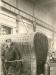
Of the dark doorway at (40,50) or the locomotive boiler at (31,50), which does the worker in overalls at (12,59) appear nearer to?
the locomotive boiler at (31,50)

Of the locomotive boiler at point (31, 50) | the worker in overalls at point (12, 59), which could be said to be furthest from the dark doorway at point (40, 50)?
the worker in overalls at point (12, 59)

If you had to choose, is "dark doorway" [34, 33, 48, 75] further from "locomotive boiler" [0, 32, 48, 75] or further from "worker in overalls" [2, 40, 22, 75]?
"worker in overalls" [2, 40, 22, 75]

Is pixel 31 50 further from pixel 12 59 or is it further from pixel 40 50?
pixel 12 59

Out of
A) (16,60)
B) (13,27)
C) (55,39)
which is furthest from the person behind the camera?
(55,39)

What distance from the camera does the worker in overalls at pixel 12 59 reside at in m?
2.30

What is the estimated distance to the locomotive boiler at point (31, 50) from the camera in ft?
7.05

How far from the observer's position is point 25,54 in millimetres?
2219

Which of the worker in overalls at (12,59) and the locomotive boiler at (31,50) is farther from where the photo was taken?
the worker in overalls at (12,59)

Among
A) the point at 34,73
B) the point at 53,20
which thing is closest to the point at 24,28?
the point at 53,20

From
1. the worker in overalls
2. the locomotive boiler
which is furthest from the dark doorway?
the worker in overalls

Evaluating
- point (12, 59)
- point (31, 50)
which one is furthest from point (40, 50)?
point (12, 59)

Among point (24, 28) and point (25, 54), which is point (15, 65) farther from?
point (24, 28)

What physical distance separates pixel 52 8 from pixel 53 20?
1.10 metres

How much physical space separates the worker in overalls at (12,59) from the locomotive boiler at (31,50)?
65 mm
